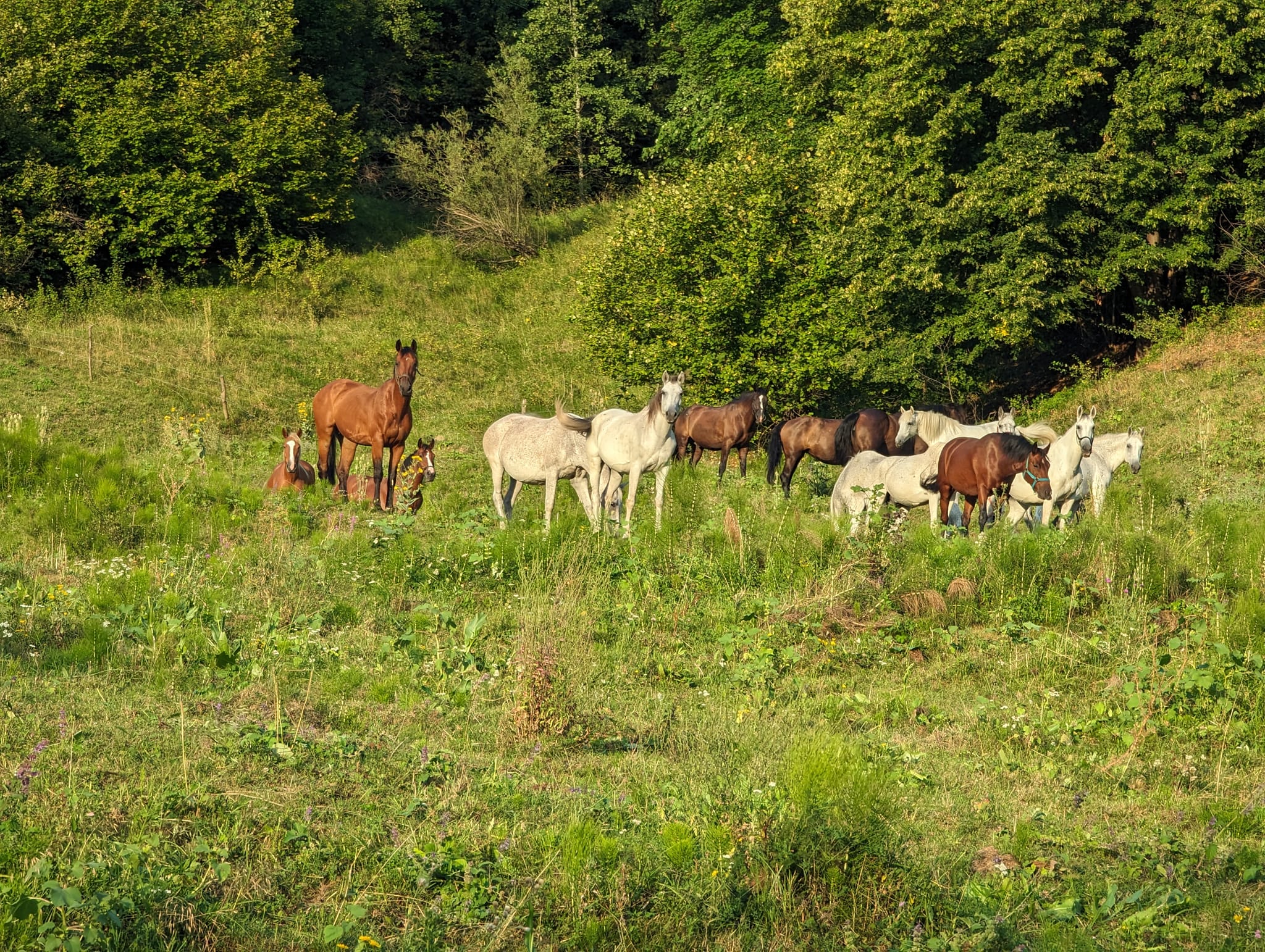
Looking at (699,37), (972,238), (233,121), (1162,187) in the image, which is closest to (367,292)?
(233,121)

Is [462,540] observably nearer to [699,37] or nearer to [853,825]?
[853,825]

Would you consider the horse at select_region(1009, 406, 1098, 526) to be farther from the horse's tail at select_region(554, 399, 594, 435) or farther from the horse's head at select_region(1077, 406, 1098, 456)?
the horse's tail at select_region(554, 399, 594, 435)

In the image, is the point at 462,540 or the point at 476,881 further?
the point at 462,540

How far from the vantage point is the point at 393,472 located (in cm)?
1797

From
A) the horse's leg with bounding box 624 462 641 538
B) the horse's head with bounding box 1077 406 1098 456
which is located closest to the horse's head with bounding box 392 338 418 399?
the horse's leg with bounding box 624 462 641 538

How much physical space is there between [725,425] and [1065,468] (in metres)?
8.50

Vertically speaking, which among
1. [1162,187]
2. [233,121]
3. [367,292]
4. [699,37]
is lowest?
[367,292]

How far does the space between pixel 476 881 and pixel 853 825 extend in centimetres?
207

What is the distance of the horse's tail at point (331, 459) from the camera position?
19281 millimetres

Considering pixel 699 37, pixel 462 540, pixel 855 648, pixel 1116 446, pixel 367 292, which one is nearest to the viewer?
pixel 855 648

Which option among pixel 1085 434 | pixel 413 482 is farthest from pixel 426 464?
pixel 1085 434

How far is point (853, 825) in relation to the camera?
266 inches

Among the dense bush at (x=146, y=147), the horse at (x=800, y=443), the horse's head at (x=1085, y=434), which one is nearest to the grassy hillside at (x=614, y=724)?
the horse's head at (x=1085, y=434)

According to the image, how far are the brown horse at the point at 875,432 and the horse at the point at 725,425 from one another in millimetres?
2280
